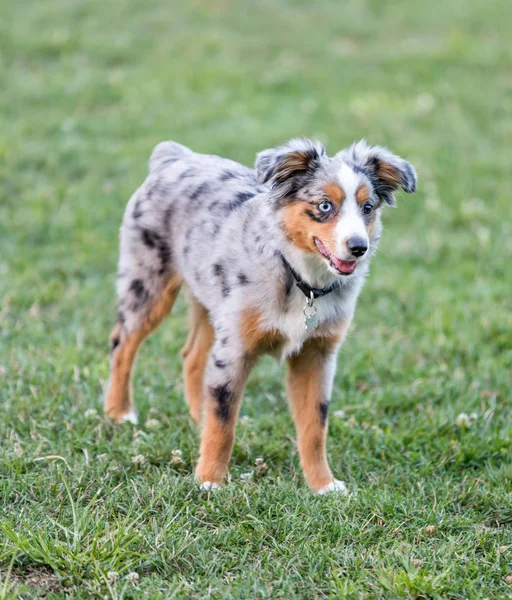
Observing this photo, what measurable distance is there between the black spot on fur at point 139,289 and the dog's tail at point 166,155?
2.33ft

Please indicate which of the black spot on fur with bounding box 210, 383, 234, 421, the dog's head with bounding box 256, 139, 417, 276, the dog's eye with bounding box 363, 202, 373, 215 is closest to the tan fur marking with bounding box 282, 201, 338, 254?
the dog's head with bounding box 256, 139, 417, 276

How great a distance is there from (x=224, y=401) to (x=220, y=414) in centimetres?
7

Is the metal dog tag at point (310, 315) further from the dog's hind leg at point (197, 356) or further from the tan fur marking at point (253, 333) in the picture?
the dog's hind leg at point (197, 356)

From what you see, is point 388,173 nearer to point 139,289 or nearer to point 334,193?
point 334,193

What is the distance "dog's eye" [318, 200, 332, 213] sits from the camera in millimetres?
4062

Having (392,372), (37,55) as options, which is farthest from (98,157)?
(392,372)

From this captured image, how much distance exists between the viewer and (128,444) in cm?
470

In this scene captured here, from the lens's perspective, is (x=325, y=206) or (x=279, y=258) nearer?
(x=325, y=206)

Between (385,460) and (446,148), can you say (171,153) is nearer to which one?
(385,460)

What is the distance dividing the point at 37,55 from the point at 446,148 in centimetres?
558

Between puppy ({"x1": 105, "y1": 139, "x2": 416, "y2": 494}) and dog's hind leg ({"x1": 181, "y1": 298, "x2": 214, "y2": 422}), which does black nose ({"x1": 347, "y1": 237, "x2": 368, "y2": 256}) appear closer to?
puppy ({"x1": 105, "y1": 139, "x2": 416, "y2": 494})

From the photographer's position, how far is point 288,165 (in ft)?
13.7

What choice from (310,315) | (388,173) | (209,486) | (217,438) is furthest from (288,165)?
(209,486)

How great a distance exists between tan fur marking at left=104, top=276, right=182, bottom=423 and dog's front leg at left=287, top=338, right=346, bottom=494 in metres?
0.99
